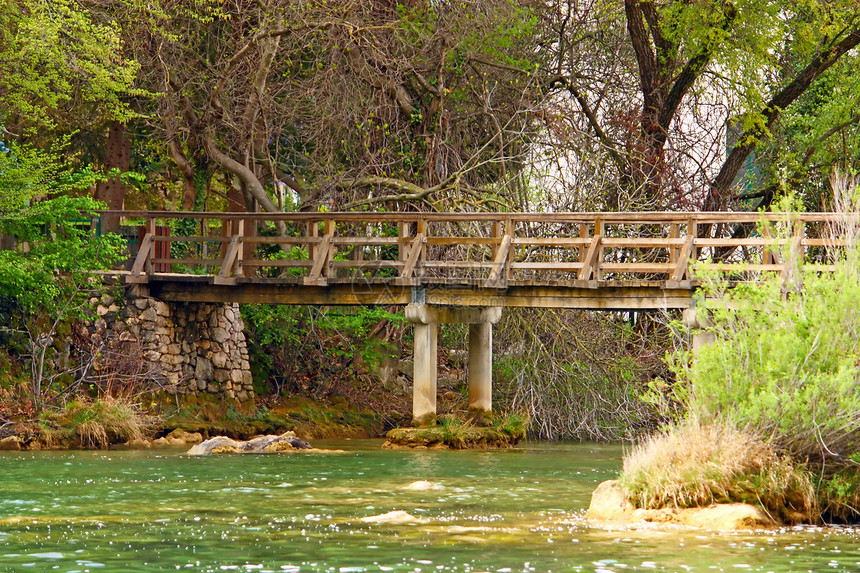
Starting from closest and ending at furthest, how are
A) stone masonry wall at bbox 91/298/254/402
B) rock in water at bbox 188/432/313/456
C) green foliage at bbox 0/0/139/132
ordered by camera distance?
rock in water at bbox 188/432/313/456, green foliage at bbox 0/0/139/132, stone masonry wall at bbox 91/298/254/402

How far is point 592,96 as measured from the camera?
29203 millimetres

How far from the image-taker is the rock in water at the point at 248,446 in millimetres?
21312

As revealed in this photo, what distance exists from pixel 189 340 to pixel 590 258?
8.33m

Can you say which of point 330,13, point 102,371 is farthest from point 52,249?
point 330,13

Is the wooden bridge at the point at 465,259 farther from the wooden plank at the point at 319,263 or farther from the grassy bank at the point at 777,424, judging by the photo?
the grassy bank at the point at 777,424

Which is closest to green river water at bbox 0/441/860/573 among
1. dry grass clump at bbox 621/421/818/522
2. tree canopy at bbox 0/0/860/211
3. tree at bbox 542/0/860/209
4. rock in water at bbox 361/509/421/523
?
rock in water at bbox 361/509/421/523

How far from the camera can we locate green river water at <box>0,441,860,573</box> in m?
10.4

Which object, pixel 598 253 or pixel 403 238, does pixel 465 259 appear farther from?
pixel 598 253

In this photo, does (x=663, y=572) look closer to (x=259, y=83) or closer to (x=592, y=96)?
(x=259, y=83)

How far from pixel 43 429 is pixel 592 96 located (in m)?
14.1

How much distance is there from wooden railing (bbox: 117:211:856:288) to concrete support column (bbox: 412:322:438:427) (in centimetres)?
109

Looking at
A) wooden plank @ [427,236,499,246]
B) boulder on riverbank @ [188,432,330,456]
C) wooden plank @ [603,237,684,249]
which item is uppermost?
wooden plank @ [427,236,499,246]

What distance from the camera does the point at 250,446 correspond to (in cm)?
2188

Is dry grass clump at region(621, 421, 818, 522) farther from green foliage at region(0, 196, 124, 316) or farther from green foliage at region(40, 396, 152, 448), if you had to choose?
green foliage at region(0, 196, 124, 316)
